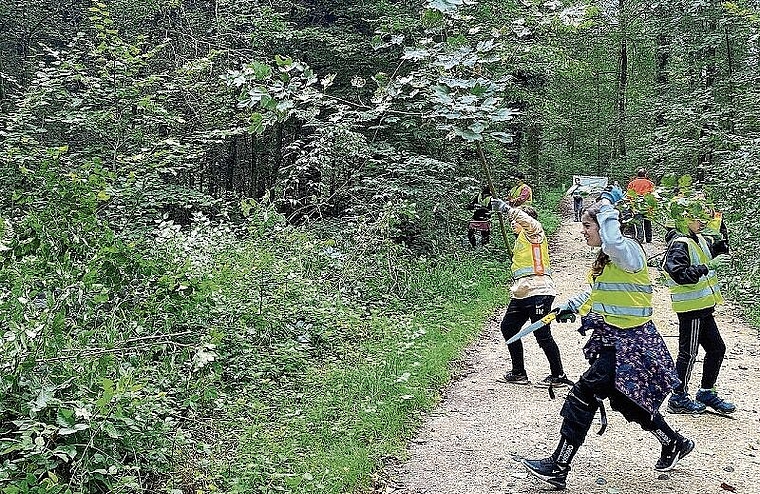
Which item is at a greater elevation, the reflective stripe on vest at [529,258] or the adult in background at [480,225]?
the reflective stripe on vest at [529,258]

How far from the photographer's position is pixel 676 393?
269 inches

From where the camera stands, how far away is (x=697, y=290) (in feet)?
21.7

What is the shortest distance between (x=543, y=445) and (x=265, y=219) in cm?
655

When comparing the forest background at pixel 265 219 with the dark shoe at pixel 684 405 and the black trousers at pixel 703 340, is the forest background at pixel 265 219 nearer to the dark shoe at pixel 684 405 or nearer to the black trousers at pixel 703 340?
the dark shoe at pixel 684 405

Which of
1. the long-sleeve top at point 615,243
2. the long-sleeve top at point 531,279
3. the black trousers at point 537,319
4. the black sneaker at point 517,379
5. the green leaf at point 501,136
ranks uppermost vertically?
the green leaf at point 501,136

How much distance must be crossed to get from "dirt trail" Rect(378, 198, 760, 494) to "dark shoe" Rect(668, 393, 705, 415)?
0.07 meters

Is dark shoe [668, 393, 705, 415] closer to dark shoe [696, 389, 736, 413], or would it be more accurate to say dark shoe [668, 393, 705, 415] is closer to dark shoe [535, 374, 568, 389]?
dark shoe [696, 389, 736, 413]

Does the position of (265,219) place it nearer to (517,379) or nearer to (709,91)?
(517,379)

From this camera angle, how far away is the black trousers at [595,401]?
16.4 ft

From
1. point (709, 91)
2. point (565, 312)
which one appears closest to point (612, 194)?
point (565, 312)

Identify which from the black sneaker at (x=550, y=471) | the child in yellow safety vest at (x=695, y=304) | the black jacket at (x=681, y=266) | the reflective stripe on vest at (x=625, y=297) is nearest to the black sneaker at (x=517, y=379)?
the child in yellow safety vest at (x=695, y=304)

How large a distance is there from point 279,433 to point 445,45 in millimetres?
3362

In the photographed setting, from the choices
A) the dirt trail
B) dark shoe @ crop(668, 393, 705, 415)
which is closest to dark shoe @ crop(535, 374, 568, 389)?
the dirt trail

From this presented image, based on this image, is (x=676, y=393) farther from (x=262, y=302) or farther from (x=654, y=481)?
(x=262, y=302)
